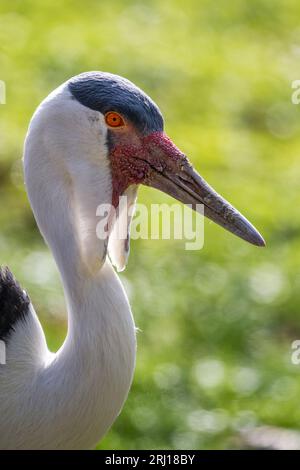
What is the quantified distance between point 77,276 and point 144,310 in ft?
10.1

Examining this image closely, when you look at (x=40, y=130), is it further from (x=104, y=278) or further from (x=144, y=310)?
(x=144, y=310)

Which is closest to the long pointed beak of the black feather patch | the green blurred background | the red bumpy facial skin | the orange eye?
the red bumpy facial skin

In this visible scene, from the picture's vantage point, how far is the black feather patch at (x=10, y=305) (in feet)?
14.3

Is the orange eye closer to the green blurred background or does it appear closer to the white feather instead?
the white feather

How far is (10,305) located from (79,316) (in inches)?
15.5

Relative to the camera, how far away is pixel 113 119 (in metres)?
4.15

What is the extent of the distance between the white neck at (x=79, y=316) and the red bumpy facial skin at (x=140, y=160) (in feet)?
0.22

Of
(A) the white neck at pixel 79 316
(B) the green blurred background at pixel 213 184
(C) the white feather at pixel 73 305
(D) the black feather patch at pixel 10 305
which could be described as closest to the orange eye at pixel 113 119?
(C) the white feather at pixel 73 305

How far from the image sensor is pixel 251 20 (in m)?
12.2

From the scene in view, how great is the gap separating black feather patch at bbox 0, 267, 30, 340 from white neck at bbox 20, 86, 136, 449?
250mm

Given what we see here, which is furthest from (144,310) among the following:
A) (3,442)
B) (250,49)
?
(250,49)

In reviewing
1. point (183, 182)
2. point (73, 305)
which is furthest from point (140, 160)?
point (73, 305)

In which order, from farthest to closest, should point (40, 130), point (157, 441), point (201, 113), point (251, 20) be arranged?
point (251, 20)
point (201, 113)
point (157, 441)
point (40, 130)

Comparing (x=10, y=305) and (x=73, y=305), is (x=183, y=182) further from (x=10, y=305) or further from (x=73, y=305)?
(x=10, y=305)
